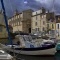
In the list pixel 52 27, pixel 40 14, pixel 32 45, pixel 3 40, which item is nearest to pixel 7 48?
pixel 32 45

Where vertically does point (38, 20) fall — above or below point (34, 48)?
above

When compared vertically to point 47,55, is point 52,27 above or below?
above

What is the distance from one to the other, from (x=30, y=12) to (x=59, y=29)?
39.4 ft

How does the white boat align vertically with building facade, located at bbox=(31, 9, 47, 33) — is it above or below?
below

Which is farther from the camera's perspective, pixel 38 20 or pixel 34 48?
pixel 38 20

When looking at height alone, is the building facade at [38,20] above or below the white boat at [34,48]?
above

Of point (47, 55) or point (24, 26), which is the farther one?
point (24, 26)

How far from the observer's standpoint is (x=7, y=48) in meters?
27.1

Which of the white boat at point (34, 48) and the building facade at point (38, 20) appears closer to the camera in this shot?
the white boat at point (34, 48)

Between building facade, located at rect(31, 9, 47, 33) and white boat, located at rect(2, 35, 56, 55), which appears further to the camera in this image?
building facade, located at rect(31, 9, 47, 33)

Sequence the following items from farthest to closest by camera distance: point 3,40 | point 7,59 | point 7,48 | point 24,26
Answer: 1. point 24,26
2. point 3,40
3. point 7,48
4. point 7,59

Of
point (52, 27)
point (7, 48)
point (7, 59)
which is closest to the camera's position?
point (7, 59)

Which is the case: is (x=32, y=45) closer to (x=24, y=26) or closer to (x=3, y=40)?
→ (x=3, y=40)

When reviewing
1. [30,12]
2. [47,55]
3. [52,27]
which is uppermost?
[30,12]
